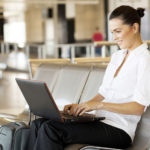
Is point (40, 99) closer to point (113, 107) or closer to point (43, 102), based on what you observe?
point (43, 102)

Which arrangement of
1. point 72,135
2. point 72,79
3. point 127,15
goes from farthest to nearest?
point 72,79 < point 127,15 < point 72,135

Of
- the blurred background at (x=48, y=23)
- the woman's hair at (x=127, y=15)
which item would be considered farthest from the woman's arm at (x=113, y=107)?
the blurred background at (x=48, y=23)

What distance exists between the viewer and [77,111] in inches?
91.8

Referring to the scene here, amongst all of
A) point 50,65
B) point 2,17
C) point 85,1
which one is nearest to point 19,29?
point 2,17

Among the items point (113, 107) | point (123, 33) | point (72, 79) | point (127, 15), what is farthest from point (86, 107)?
point (72, 79)

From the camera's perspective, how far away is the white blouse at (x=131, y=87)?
2.29m

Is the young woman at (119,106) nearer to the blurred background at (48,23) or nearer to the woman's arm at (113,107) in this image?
the woman's arm at (113,107)

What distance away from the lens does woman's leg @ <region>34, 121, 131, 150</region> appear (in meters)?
2.20

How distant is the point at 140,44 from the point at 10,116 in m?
1.78

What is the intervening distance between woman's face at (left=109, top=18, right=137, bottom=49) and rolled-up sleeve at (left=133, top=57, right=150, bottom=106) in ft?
0.68

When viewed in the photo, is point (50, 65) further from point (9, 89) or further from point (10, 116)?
point (9, 89)

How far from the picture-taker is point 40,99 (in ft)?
7.68

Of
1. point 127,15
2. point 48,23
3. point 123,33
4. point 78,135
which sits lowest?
point 78,135

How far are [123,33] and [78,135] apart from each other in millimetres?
705
